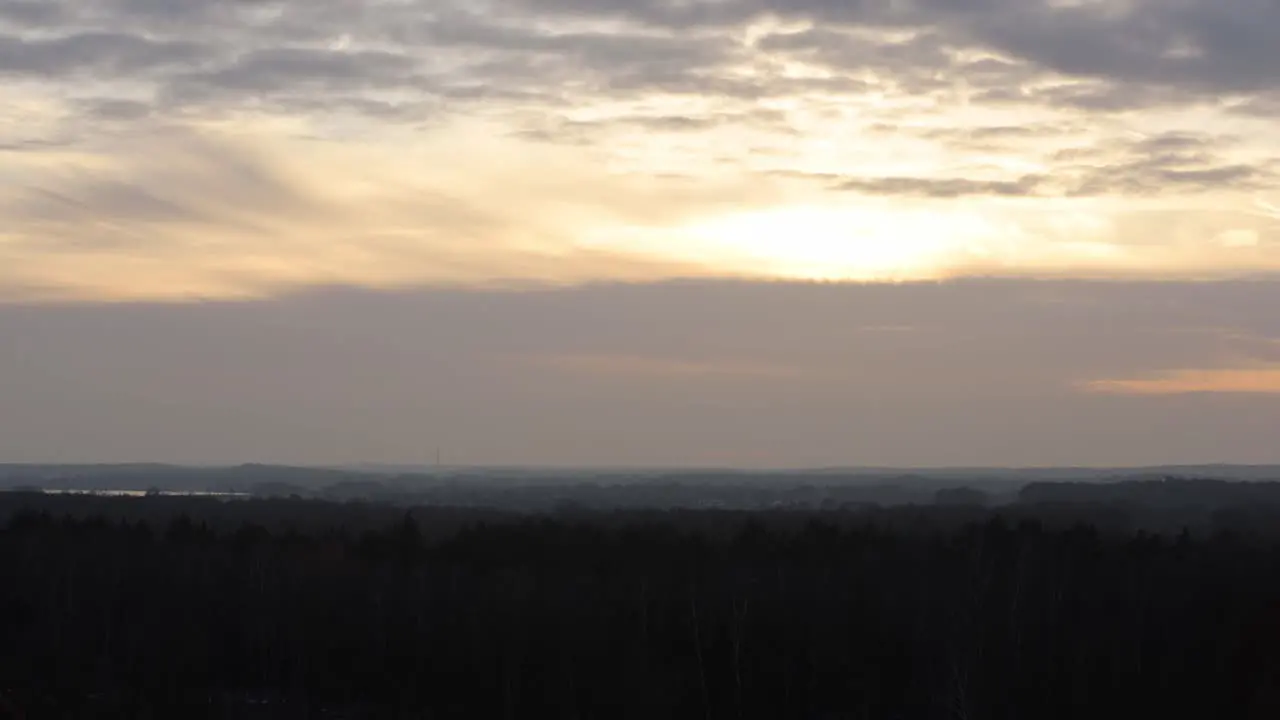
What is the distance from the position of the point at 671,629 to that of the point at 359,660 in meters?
11.4

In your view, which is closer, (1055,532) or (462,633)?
(462,633)

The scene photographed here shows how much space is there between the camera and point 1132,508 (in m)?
150

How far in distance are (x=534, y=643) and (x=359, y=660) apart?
263 inches

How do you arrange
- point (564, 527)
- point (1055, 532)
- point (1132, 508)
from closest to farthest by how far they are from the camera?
point (1055, 532) → point (564, 527) → point (1132, 508)

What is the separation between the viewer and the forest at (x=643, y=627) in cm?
5062

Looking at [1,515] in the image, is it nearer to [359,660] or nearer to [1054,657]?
[359,660]

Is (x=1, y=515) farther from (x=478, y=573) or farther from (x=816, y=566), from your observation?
(x=816, y=566)

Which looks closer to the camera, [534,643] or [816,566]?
[534,643]

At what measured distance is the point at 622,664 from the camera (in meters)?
53.8

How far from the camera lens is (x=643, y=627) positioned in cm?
5681

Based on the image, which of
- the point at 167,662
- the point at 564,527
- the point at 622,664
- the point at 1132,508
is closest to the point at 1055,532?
the point at 564,527

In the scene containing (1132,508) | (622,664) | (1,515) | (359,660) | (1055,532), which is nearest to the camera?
(622,664)

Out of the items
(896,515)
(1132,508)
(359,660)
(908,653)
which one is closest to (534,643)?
(359,660)

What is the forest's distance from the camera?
50.6 meters
